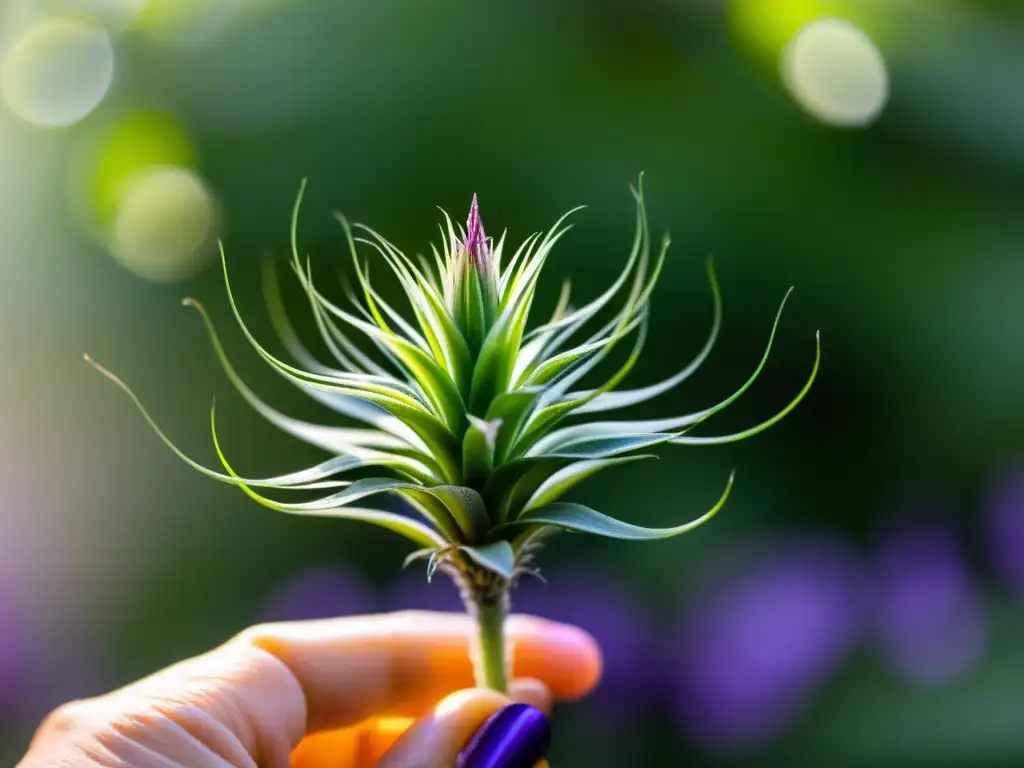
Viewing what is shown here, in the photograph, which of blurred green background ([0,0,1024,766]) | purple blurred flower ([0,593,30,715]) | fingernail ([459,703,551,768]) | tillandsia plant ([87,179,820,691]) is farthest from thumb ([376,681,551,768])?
purple blurred flower ([0,593,30,715])

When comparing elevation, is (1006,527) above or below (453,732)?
above

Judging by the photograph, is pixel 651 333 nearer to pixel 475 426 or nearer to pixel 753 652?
pixel 753 652

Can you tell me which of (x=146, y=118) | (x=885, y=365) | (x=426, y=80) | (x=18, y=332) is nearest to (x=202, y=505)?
(x=18, y=332)

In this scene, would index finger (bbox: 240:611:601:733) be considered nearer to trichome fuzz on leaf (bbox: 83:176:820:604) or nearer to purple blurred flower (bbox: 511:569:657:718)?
trichome fuzz on leaf (bbox: 83:176:820:604)

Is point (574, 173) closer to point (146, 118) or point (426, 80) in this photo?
point (426, 80)

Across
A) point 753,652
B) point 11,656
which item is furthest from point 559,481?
point 11,656

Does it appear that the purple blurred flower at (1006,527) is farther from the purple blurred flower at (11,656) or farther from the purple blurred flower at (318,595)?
the purple blurred flower at (11,656)
